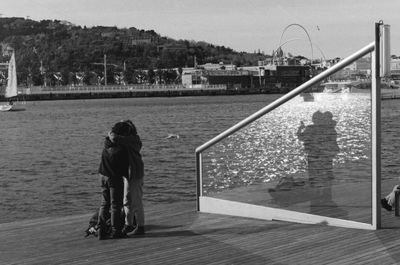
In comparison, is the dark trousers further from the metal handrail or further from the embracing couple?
the metal handrail

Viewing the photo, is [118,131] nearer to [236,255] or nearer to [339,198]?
[236,255]

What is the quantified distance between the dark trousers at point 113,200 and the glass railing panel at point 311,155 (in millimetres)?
1828

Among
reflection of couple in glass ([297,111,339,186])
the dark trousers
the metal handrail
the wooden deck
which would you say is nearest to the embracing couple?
the dark trousers

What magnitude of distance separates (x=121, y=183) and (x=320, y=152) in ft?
8.41

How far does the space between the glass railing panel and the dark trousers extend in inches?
72.0

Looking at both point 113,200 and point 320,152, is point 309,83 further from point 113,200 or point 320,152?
point 113,200

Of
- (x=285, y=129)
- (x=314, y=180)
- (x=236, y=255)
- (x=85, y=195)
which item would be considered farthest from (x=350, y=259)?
(x=85, y=195)

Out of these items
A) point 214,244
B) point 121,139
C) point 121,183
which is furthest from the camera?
point 121,183

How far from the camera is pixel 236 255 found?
22.1 ft

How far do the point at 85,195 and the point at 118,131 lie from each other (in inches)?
554

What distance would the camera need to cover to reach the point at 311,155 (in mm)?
8016

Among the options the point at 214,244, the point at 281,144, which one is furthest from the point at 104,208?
the point at 281,144

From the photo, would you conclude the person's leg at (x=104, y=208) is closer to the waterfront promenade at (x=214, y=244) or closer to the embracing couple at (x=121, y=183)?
the embracing couple at (x=121, y=183)

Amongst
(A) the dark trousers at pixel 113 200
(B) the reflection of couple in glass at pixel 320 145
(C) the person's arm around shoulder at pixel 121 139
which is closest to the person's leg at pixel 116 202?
(A) the dark trousers at pixel 113 200
